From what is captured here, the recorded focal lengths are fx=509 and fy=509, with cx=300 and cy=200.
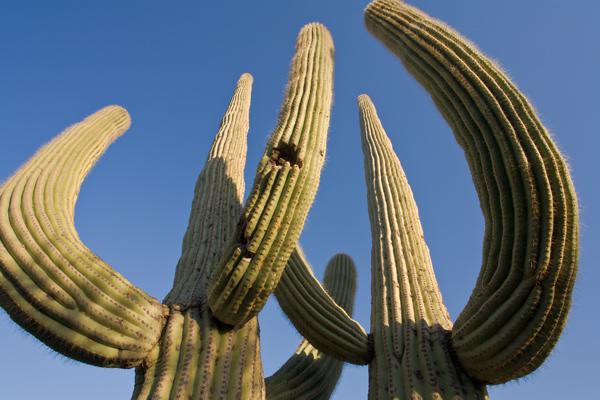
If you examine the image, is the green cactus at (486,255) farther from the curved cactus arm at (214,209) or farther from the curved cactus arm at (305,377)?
the curved cactus arm at (214,209)

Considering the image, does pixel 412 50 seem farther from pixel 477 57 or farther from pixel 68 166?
pixel 68 166

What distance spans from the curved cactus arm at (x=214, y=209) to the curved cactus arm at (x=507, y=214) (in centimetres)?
181

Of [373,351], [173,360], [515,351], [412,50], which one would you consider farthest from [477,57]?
[173,360]

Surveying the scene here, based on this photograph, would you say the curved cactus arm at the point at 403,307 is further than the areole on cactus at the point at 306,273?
Yes

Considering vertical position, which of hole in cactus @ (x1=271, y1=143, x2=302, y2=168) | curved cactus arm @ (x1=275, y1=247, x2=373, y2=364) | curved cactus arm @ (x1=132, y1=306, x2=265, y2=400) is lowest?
curved cactus arm @ (x1=132, y1=306, x2=265, y2=400)

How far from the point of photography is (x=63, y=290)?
292 centimetres

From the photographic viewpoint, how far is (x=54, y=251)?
119 inches

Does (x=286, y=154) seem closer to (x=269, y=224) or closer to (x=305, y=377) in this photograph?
(x=269, y=224)

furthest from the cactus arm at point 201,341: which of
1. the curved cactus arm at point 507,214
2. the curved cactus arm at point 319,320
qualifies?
the curved cactus arm at point 507,214

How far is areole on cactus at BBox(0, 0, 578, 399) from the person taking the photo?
2.98m

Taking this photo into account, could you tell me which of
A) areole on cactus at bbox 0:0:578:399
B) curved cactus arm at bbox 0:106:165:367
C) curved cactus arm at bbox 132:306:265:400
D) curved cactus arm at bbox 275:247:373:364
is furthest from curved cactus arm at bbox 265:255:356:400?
curved cactus arm at bbox 0:106:165:367

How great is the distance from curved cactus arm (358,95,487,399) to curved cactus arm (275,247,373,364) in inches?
6.1

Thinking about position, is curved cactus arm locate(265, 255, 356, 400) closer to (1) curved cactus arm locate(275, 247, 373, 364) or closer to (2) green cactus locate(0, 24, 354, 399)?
(1) curved cactus arm locate(275, 247, 373, 364)

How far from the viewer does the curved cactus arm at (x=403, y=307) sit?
365 centimetres
